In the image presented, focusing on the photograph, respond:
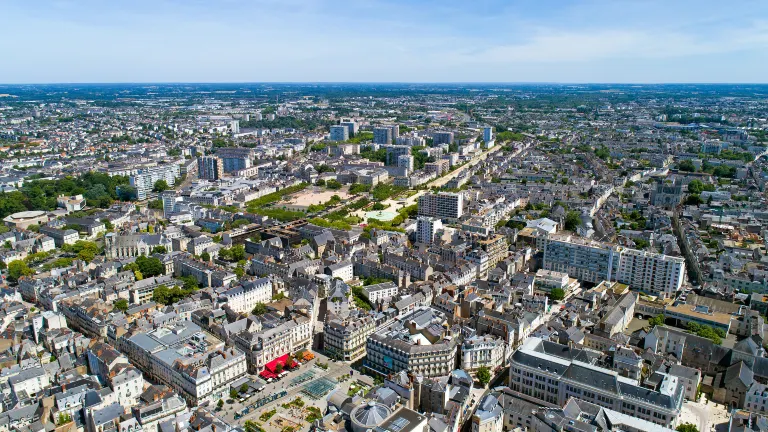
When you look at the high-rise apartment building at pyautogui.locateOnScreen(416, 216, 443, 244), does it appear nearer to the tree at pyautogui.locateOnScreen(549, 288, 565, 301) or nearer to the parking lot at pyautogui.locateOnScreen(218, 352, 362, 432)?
the tree at pyautogui.locateOnScreen(549, 288, 565, 301)

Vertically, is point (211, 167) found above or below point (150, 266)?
above

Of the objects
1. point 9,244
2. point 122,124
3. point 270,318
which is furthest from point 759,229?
point 122,124

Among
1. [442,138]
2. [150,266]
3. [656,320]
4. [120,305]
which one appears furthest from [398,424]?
[442,138]

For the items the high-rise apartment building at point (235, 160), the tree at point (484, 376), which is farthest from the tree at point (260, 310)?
the high-rise apartment building at point (235, 160)

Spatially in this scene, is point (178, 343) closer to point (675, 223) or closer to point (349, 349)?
point (349, 349)

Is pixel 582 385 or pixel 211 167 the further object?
pixel 211 167

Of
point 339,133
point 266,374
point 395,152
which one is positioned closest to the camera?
point 266,374

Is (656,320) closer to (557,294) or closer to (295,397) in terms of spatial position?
(557,294)
